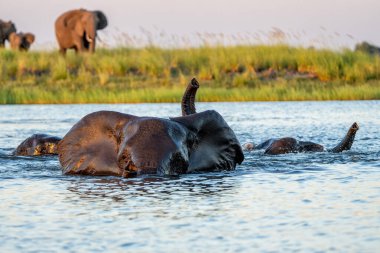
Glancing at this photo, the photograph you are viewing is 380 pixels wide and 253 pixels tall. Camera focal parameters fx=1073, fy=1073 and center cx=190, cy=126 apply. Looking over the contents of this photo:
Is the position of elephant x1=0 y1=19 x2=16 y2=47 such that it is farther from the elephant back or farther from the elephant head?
the elephant head

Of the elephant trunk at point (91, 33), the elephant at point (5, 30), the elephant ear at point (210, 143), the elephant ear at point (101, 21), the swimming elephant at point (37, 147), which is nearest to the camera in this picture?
the elephant ear at point (210, 143)

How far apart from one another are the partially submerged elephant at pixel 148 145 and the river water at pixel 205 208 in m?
0.14

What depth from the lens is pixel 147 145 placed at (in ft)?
29.1

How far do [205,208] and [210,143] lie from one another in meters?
2.29

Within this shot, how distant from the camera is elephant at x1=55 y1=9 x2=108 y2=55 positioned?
37.9 meters

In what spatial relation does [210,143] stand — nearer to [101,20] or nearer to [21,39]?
[101,20]

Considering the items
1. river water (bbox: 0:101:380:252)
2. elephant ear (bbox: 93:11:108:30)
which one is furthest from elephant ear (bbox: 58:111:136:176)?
elephant ear (bbox: 93:11:108:30)

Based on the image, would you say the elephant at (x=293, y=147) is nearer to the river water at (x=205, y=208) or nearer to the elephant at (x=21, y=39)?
the river water at (x=205, y=208)

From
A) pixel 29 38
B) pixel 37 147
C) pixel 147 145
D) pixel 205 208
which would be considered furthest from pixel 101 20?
pixel 205 208

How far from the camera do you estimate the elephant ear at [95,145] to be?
945 cm

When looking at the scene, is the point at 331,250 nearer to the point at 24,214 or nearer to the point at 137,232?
the point at 137,232

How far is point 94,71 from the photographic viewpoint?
33.9 m

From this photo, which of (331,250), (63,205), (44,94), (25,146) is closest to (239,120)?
(25,146)

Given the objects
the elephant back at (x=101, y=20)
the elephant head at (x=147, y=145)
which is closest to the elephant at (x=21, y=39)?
the elephant back at (x=101, y=20)
